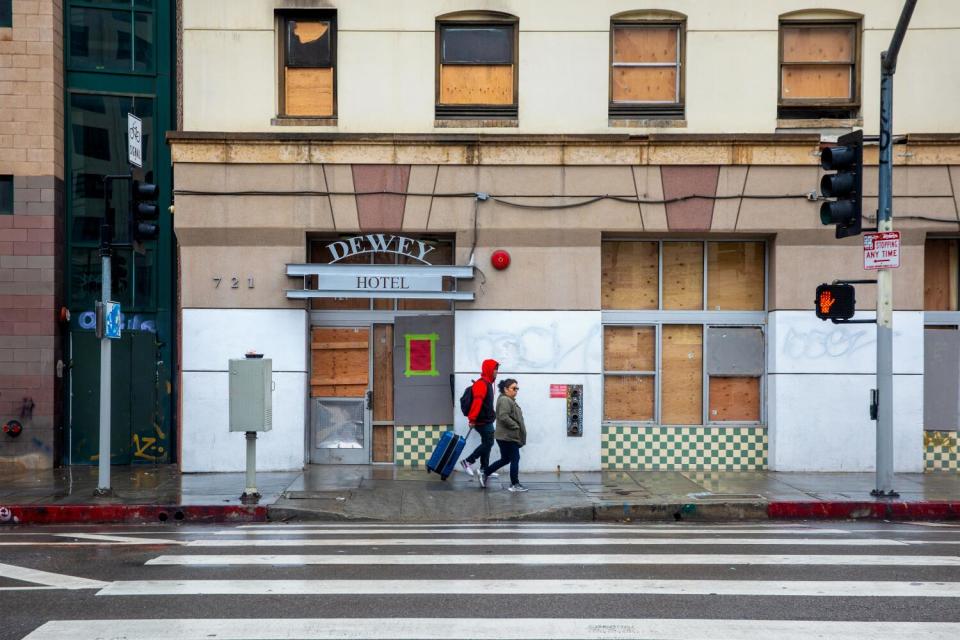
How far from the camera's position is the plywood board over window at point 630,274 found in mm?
16797

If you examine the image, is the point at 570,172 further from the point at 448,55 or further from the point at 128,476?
the point at 128,476

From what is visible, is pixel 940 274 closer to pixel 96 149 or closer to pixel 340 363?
pixel 340 363

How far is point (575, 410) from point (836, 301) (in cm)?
463

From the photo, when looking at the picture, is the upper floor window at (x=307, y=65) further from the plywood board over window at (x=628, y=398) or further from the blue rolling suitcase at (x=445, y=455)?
the plywood board over window at (x=628, y=398)

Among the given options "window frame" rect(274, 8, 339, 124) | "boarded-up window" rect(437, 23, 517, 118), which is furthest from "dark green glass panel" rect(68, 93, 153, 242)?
"boarded-up window" rect(437, 23, 517, 118)

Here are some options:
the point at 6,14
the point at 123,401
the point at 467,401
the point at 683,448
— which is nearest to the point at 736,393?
the point at 683,448

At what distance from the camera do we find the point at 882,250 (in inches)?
531

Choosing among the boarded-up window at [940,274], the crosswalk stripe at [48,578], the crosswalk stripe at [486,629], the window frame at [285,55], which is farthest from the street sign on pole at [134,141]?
the boarded-up window at [940,274]

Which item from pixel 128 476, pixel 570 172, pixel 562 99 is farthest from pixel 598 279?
pixel 128 476

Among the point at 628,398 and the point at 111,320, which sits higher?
the point at 111,320

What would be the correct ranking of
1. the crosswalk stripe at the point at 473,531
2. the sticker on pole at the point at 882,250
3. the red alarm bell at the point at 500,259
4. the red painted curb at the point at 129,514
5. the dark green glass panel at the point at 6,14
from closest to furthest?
the crosswalk stripe at the point at 473,531 < the red painted curb at the point at 129,514 < the sticker on pole at the point at 882,250 < the red alarm bell at the point at 500,259 < the dark green glass panel at the point at 6,14

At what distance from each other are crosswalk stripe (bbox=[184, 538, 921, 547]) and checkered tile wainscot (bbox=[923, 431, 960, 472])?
682 cm

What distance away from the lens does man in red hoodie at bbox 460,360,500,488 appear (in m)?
14.7

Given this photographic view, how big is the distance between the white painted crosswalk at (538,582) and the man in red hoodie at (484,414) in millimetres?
3172
